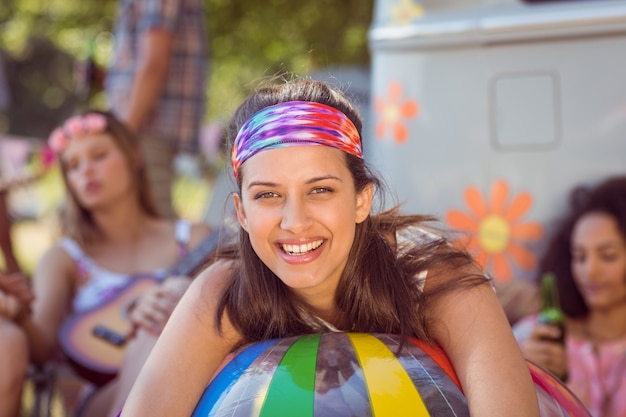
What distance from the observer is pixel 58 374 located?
4082 mm

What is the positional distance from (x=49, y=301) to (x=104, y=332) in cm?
35

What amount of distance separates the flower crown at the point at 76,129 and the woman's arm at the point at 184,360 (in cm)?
208

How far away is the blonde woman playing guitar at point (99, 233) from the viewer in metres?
4.05

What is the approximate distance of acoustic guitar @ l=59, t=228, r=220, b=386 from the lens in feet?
12.5

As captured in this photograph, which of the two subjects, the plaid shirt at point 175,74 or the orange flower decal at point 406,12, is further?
the plaid shirt at point 175,74

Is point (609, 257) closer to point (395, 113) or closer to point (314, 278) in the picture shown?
point (395, 113)

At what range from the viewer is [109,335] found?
3850mm

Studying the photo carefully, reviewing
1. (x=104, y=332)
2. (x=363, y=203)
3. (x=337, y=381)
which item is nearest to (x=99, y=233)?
(x=104, y=332)

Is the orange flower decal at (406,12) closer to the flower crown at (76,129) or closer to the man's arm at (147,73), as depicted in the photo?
the man's arm at (147,73)

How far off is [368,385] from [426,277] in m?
0.50

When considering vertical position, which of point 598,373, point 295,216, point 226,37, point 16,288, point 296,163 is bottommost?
point 598,373

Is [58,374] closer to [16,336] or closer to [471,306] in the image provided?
[16,336]

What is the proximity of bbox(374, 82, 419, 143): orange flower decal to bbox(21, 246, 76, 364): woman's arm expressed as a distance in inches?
63.2

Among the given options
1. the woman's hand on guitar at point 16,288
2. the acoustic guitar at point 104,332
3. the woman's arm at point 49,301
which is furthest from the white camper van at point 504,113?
the woman's hand on guitar at point 16,288
